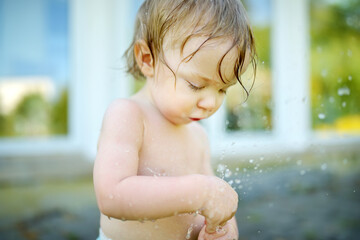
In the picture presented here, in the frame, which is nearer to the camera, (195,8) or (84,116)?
(195,8)

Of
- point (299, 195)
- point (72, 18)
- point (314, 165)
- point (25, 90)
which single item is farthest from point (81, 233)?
point (314, 165)

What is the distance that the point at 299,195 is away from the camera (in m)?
4.11

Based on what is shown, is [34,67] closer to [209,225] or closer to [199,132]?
[199,132]

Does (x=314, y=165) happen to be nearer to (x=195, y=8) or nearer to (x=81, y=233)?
(x=81, y=233)

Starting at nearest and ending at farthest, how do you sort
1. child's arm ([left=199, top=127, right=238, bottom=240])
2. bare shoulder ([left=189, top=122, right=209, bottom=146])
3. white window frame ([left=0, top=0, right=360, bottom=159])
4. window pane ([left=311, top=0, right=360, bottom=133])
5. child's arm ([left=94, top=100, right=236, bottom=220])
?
child's arm ([left=94, top=100, right=236, bottom=220]) → child's arm ([left=199, top=127, right=238, bottom=240]) → bare shoulder ([left=189, top=122, right=209, bottom=146]) → white window frame ([left=0, top=0, right=360, bottom=159]) → window pane ([left=311, top=0, right=360, bottom=133])

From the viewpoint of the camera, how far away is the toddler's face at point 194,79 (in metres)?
1.12

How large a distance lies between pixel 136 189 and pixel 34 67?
4494 mm

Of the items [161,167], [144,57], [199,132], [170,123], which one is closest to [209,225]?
[161,167]

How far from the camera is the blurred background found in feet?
10.6

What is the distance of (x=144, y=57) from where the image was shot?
4.32 ft

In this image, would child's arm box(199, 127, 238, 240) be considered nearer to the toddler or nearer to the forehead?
the toddler

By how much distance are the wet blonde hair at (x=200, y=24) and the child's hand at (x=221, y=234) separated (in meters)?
0.49

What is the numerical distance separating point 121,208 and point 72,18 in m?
4.51

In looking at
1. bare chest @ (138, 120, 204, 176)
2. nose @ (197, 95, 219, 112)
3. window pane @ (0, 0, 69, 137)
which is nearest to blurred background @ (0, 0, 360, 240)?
window pane @ (0, 0, 69, 137)
